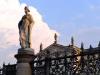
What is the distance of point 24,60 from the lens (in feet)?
57.7

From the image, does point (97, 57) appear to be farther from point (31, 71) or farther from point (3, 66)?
point (3, 66)

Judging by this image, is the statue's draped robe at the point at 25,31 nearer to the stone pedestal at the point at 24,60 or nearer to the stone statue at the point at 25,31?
the stone statue at the point at 25,31

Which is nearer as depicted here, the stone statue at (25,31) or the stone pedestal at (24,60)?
the stone pedestal at (24,60)

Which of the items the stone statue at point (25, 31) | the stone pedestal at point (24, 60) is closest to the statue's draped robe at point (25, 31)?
the stone statue at point (25, 31)

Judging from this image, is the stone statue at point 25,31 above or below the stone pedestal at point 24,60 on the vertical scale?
above

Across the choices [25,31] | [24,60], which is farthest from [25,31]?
[24,60]

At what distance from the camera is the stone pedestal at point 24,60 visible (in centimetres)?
1750

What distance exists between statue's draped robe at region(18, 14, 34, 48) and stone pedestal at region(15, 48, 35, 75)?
0.33 metres

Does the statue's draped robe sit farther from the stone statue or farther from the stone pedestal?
the stone pedestal

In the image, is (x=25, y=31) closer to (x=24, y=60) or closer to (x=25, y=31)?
(x=25, y=31)

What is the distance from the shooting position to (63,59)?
1681 centimetres

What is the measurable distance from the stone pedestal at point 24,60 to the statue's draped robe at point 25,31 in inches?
12.8

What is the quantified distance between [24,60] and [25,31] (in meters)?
1.31

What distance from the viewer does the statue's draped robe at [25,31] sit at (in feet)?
58.0
